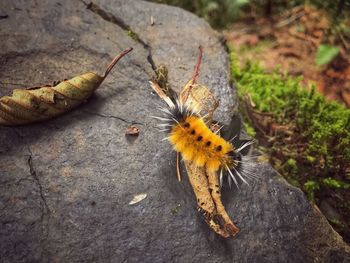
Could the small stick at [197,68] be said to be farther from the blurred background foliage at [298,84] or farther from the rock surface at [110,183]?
the blurred background foliage at [298,84]

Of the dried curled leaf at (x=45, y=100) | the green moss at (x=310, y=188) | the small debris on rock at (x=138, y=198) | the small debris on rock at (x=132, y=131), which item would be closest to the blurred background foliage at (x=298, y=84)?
the green moss at (x=310, y=188)

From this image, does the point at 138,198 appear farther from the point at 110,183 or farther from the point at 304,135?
the point at 304,135

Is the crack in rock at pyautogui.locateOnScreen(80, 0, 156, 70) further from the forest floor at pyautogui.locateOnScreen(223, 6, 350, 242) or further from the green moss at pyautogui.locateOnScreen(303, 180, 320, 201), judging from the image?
the green moss at pyautogui.locateOnScreen(303, 180, 320, 201)

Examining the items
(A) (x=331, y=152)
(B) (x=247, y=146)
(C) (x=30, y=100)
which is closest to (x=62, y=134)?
(C) (x=30, y=100)

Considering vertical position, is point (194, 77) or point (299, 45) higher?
point (194, 77)

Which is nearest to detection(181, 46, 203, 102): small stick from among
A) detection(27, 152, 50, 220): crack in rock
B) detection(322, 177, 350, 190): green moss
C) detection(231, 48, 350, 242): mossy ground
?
detection(231, 48, 350, 242): mossy ground

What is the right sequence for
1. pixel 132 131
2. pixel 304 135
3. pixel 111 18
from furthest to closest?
pixel 304 135 → pixel 111 18 → pixel 132 131

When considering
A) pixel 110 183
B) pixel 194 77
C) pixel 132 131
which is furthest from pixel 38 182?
pixel 194 77
